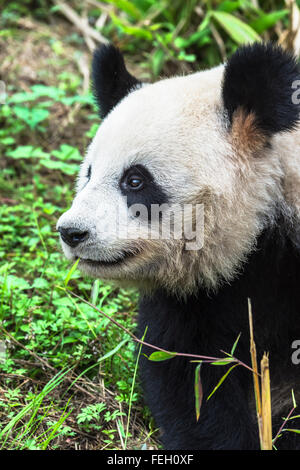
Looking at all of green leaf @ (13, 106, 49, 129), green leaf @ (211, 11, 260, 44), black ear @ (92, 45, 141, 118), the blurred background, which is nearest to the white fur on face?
the blurred background

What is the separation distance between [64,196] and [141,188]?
2.66 m

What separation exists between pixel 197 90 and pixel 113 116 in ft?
1.46

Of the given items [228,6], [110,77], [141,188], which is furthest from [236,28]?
[141,188]

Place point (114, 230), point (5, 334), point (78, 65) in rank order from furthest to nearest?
point (78, 65) < point (5, 334) < point (114, 230)

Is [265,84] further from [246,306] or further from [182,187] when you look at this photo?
[246,306]

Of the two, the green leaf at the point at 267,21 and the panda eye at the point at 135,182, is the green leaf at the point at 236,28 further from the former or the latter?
the panda eye at the point at 135,182

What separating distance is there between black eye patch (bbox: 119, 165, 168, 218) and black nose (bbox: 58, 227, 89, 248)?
276 mm

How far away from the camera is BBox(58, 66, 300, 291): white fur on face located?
2836mm

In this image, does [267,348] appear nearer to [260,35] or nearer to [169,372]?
[169,372]

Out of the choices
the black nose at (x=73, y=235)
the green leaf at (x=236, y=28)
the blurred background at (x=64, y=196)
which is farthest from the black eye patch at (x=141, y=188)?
the green leaf at (x=236, y=28)

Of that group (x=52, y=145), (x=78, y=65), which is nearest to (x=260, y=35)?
(x=78, y=65)

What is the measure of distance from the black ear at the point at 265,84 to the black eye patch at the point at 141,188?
0.52m

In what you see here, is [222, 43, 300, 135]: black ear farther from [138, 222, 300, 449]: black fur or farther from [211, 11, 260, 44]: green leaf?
[211, 11, 260, 44]: green leaf
